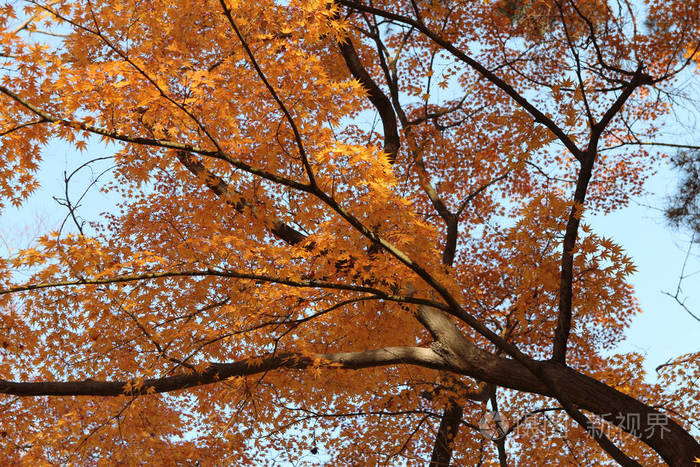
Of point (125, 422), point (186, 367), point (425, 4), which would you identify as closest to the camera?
point (186, 367)

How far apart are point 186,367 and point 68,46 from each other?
4804 mm

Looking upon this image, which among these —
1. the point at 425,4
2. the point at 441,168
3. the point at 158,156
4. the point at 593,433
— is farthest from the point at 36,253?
the point at 441,168

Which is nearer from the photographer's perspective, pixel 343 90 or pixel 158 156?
pixel 343 90

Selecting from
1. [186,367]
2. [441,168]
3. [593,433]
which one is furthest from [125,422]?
[441,168]

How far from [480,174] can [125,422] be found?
8741mm

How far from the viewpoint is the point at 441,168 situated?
517 inches

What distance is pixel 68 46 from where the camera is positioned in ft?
25.6

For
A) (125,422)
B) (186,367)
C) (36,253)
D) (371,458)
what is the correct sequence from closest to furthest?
(36,253) < (186,367) < (125,422) < (371,458)

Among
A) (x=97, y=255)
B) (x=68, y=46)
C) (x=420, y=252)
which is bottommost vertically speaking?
(x=97, y=255)

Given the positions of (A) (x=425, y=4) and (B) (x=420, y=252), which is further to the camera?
(A) (x=425, y=4)

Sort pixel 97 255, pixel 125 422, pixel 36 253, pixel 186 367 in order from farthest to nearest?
pixel 125 422 → pixel 186 367 → pixel 97 255 → pixel 36 253

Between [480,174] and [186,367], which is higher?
[480,174]

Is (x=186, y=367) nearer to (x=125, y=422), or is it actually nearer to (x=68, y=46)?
(x=125, y=422)

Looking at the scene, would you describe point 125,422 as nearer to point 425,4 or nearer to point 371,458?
point 371,458
